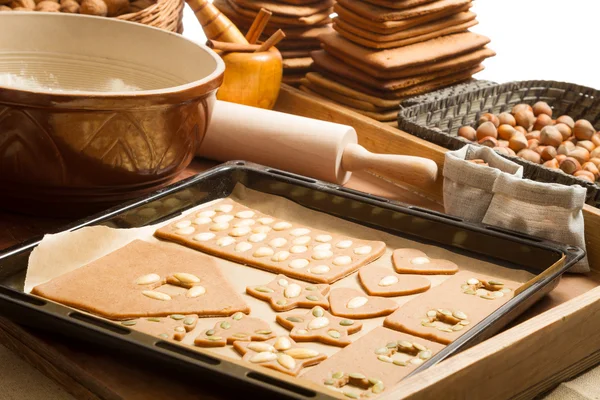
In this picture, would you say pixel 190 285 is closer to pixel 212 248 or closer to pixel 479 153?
pixel 212 248

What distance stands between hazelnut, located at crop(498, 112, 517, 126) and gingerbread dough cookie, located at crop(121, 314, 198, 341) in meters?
0.99

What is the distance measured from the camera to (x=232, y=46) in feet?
5.90

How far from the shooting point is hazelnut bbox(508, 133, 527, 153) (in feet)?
5.65

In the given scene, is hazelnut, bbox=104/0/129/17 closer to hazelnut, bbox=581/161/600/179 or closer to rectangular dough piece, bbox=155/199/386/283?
rectangular dough piece, bbox=155/199/386/283

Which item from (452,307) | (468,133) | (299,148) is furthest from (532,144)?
(452,307)

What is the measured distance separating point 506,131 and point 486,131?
0.05m

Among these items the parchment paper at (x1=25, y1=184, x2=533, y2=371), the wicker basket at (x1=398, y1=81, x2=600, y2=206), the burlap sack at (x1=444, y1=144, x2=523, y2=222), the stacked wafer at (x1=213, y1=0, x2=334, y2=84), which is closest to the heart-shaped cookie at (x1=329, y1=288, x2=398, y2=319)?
the parchment paper at (x1=25, y1=184, x2=533, y2=371)

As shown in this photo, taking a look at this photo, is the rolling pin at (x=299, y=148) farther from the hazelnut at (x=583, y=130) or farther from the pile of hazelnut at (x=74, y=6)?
the hazelnut at (x=583, y=130)

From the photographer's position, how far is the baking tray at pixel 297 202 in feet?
2.95

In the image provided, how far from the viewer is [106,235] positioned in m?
1.24

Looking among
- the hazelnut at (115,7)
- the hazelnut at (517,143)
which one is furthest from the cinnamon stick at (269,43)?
the hazelnut at (517,143)

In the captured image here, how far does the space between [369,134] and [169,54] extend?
18.6 inches

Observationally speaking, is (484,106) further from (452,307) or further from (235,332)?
(235,332)

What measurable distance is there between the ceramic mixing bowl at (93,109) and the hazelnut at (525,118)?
0.75m
